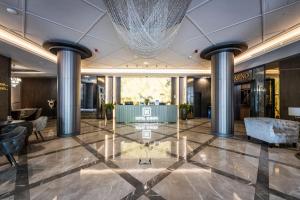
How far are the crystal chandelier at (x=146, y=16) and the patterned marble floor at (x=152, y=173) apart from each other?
2.78 meters

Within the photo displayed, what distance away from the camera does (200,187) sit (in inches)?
93.0

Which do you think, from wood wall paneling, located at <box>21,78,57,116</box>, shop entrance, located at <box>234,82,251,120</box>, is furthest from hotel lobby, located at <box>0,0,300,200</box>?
wood wall paneling, located at <box>21,78,57,116</box>

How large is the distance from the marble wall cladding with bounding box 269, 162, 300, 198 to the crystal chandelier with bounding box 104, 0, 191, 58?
3409mm

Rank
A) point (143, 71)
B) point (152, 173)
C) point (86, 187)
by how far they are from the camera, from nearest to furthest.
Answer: point (86, 187) < point (152, 173) < point (143, 71)

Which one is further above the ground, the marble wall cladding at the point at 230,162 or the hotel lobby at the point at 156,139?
the hotel lobby at the point at 156,139

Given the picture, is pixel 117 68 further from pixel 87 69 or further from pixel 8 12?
pixel 8 12

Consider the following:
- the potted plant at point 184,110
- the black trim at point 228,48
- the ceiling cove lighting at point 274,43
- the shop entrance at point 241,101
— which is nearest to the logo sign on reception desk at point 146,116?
the potted plant at point 184,110

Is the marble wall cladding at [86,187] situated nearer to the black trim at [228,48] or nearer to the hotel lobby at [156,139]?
the hotel lobby at [156,139]

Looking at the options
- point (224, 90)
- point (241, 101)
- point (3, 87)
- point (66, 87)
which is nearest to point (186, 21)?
point (224, 90)

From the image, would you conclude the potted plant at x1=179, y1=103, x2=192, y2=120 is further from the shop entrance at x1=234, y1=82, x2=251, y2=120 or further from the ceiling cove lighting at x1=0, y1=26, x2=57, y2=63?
the ceiling cove lighting at x1=0, y1=26, x2=57, y2=63

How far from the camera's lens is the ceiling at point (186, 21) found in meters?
3.38

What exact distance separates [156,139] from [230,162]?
2.57 m

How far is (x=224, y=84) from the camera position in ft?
18.9

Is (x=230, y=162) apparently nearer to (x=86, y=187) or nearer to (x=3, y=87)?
(x=86, y=187)
